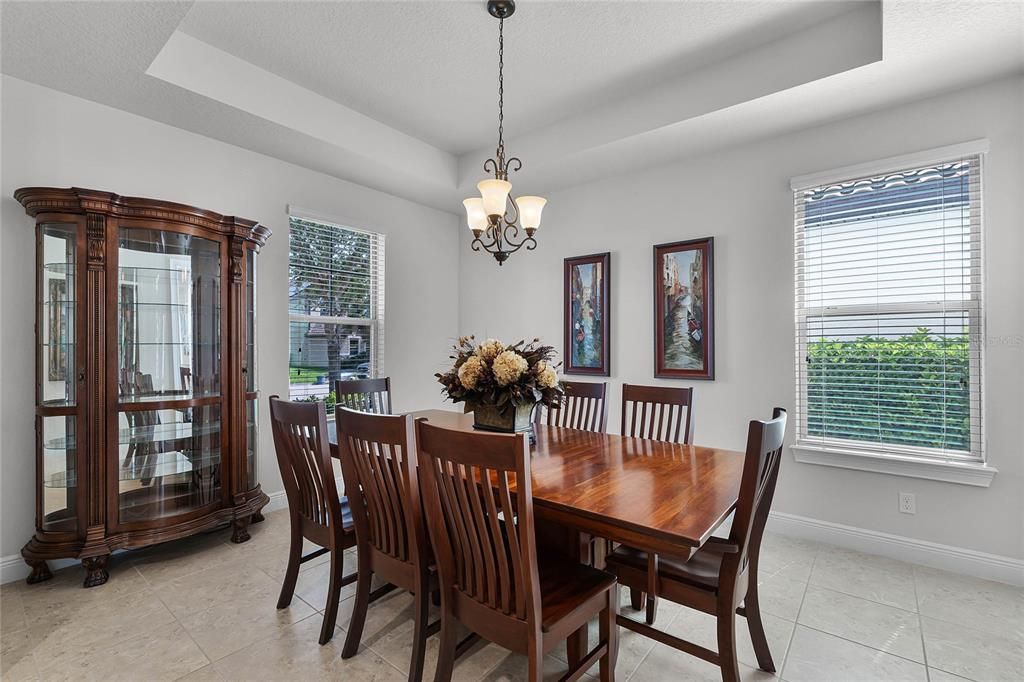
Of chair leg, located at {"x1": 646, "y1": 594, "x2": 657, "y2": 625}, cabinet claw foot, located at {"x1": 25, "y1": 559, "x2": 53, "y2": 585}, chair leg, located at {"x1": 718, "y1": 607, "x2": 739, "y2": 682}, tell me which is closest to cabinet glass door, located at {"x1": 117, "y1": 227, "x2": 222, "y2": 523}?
cabinet claw foot, located at {"x1": 25, "y1": 559, "x2": 53, "y2": 585}

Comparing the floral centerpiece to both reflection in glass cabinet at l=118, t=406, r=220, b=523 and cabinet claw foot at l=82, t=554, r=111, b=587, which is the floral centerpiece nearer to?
reflection in glass cabinet at l=118, t=406, r=220, b=523

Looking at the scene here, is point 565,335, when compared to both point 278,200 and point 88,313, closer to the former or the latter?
point 278,200

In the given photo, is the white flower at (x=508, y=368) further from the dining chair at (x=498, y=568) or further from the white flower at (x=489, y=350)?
the dining chair at (x=498, y=568)

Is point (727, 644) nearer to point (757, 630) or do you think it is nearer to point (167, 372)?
point (757, 630)

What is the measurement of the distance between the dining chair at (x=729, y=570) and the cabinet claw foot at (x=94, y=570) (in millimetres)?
2571

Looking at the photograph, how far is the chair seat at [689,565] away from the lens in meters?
1.64

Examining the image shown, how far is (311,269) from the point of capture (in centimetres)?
396

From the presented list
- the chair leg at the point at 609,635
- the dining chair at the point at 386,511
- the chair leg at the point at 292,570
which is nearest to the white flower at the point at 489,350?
the dining chair at the point at 386,511

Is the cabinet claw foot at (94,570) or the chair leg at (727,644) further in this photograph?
the cabinet claw foot at (94,570)

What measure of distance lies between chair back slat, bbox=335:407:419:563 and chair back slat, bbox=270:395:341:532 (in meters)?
0.10

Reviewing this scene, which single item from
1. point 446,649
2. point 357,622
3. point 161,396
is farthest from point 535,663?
point 161,396

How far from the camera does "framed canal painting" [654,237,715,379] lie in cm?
353

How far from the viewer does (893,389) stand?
2.91m

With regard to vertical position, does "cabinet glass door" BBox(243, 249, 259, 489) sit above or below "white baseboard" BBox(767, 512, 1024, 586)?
above
